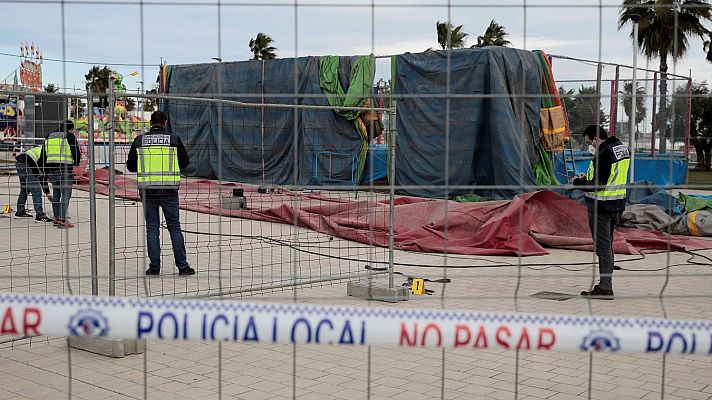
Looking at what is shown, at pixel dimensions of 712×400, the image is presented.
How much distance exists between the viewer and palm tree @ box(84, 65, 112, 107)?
5496 millimetres

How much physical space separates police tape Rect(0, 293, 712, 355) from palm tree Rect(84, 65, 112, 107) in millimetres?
2809

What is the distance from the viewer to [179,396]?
16.8 ft

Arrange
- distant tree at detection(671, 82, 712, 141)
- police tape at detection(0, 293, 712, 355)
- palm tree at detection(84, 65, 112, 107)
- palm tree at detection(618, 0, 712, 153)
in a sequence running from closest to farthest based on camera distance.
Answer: police tape at detection(0, 293, 712, 355) → palm tree at detection(618, 0, 712, 153) → palm tree at detection(84, 65, 112, 107) → distant tree at detection(671, 82, 712, 141)

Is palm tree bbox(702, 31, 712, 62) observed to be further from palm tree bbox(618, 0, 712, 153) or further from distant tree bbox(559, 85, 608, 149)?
distant tree bbox(559, 85, 608, 149)

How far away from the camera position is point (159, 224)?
912 centimetres

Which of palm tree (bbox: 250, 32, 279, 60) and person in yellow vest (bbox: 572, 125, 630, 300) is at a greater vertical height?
palm tree (bbox: 250, 32, 279, 60)

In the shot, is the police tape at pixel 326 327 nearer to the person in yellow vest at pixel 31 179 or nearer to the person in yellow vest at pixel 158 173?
the person in yellow vest at pixel 158 173

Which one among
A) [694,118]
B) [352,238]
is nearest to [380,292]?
[352,238]

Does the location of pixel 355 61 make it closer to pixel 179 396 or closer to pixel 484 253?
pixel 484 253

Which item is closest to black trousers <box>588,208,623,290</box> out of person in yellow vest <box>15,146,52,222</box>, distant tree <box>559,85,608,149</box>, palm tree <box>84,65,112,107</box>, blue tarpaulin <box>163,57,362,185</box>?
blue tarpaulin <box>163,57,362,185</box>

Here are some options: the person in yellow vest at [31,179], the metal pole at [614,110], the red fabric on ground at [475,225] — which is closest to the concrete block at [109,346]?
the red fabric on ground at [475,225]

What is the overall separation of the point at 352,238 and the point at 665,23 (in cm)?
611

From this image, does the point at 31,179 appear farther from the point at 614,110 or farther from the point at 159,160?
the point at 614,110

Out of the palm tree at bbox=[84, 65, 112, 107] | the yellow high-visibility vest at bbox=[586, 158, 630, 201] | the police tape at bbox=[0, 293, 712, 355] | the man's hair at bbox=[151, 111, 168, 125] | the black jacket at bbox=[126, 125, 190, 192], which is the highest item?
the palm tree at bbox=[84, 65, 112, 107]
